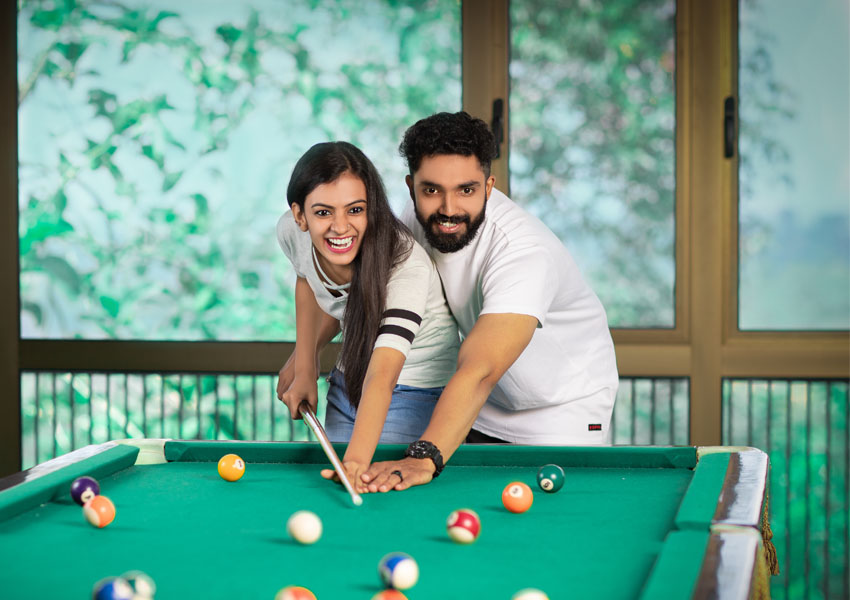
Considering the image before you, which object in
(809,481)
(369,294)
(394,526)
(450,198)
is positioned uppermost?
(450,198)

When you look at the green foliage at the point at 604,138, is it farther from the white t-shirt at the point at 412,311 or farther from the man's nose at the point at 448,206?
the man's nose at the point at 448,206

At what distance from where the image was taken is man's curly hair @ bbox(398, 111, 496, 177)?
204 centimetres

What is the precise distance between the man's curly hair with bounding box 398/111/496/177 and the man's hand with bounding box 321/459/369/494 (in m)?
0.73

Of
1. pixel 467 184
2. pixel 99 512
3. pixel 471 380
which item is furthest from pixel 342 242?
pixel 99 512

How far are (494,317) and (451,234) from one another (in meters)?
0.27

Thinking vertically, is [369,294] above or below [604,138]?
below

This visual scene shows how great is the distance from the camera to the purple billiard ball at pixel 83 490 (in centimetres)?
156

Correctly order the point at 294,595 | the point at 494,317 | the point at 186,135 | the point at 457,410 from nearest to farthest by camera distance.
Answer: the point at 294,595
the point at 457,410
the point at 494,317
the point at 186,135

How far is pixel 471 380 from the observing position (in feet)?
6.22

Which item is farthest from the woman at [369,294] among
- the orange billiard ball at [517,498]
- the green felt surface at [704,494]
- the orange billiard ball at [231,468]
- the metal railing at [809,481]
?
the metal railing at [809,481]

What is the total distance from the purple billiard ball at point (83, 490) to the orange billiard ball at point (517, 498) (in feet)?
2.39

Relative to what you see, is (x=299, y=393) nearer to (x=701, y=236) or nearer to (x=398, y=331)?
(x=398, y=331)

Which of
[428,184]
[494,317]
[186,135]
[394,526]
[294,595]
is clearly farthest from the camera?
[186,135]

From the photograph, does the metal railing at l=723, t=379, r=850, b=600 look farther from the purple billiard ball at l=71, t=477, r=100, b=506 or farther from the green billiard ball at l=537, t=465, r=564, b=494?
the purple billiard ball at l=71, t=477, r=100, b=506
